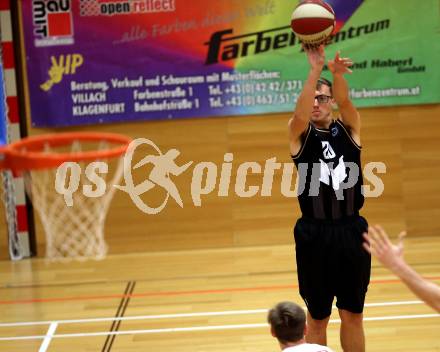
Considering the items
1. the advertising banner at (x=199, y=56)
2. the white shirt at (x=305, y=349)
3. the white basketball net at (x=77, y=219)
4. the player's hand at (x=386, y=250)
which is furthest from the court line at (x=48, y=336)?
the player's hand at (x=386, y=250)

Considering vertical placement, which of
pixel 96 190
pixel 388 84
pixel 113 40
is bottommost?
pixel 96 190

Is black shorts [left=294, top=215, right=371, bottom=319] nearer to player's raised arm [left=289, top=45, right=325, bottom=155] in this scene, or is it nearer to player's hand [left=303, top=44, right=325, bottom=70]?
player's raised arm [left=289, top=45, right=325, bottom=155]

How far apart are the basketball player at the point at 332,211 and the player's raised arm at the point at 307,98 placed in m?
0.02

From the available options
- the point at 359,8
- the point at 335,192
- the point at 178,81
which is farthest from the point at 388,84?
the point at 335,192

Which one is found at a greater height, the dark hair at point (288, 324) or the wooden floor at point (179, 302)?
the dark hair at point (288, 324)

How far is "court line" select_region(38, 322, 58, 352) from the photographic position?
7.12 meters

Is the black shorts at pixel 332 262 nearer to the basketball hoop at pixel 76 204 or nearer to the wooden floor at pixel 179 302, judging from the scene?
the wooden floor at pixel 179 302

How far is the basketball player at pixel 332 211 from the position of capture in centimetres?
570

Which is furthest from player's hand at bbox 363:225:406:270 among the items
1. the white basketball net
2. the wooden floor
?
the white basketball net

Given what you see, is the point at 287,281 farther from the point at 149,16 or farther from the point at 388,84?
the point at 149,16

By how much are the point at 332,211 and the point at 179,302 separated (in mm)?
3001

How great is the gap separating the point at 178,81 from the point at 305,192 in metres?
4.52

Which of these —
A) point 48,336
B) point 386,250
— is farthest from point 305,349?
point 48,336

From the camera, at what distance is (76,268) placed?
9.74 m
